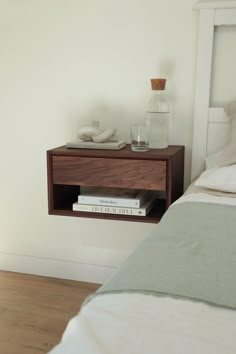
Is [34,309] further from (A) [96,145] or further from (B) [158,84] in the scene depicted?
(B) [158,84]

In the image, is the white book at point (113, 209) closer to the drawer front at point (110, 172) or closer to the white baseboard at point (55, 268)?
the drawer front at point (110, 172)

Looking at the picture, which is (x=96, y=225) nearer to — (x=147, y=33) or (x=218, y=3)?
(x=147, y=33)

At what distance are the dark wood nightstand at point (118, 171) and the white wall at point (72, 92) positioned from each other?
0.27 metres

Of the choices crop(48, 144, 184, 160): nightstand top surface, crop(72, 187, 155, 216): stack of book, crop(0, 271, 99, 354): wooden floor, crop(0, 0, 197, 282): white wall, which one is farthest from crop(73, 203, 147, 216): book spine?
crop(0, 271, 99, 354): wooden floor

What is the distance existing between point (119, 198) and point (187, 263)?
3.42 ft

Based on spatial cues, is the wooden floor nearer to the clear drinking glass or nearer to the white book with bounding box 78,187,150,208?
the white book with bounding box 78,187,150,208

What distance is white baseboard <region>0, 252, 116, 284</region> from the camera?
7.72 ft

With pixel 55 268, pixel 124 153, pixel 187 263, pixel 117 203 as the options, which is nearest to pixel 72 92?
pixel 124 153

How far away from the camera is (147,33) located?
2.05 m

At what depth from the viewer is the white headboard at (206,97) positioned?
1.90 metres

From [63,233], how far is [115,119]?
0.70m

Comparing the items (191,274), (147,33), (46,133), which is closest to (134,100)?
(147,33)

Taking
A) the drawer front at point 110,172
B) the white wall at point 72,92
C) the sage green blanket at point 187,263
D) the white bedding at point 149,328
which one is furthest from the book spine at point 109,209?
the white bedding at point 149,328

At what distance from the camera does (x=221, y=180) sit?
1591 mm
